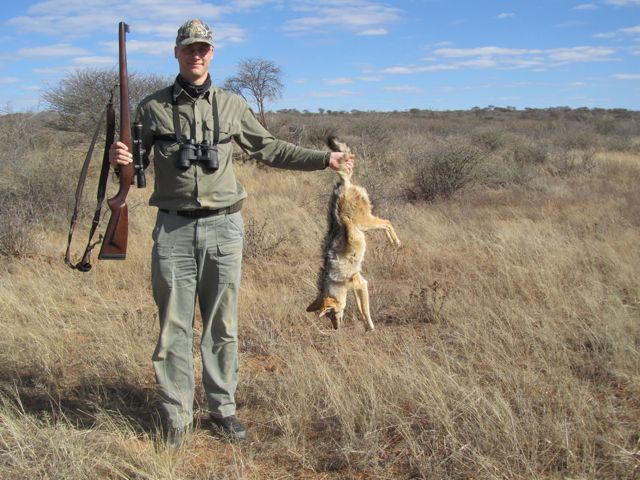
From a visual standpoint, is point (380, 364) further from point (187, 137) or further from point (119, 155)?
point (119, 155)

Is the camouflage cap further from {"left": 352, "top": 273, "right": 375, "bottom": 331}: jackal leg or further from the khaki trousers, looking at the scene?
{"left": 352, "top": 273, "right": 375, "bottom": 331}: jackal leg

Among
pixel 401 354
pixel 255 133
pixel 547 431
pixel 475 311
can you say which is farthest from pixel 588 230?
pixel 255 133

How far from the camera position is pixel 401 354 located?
4570 mm

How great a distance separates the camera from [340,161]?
3.66 metres

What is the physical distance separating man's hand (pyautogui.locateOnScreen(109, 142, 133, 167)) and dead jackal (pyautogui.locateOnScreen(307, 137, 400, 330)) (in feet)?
7.22

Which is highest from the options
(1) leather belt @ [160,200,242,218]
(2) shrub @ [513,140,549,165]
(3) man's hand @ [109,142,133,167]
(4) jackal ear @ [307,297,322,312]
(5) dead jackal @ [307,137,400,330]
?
(2) shrub @ [513,140,549,165]

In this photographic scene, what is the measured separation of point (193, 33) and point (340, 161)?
117 centimetres

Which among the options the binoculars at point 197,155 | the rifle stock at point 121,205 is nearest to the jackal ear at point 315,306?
the rifle stock at point 121,205

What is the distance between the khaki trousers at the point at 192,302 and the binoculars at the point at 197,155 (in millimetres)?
328

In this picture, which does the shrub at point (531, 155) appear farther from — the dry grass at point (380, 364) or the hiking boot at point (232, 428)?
the hiking boot at point (232, 428)

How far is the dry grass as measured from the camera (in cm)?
327

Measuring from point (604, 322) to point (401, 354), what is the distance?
5.68ft

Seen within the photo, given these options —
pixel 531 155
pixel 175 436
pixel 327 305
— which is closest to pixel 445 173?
pixel 531 155

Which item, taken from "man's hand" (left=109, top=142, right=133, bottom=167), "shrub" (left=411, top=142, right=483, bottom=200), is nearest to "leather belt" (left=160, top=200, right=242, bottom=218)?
"man's hand" (left=109, top=142, right=133, bottom=167)
